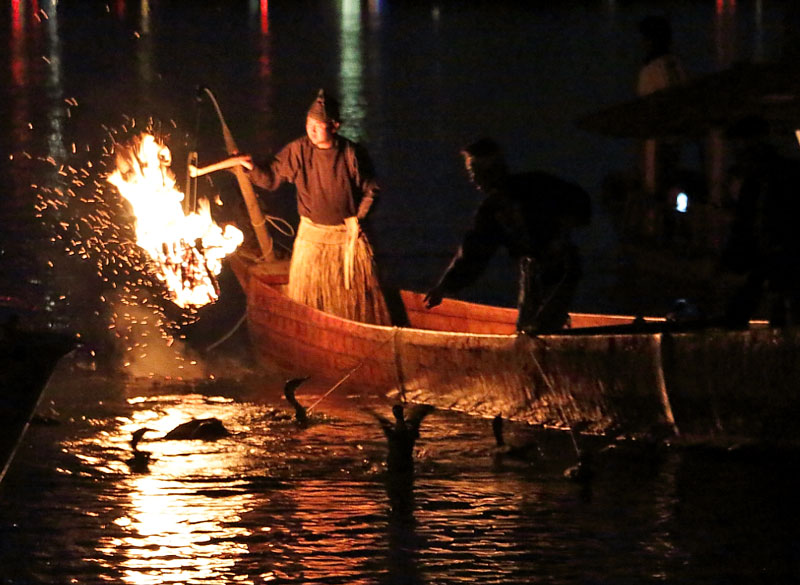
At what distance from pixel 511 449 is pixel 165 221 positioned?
11.3ft

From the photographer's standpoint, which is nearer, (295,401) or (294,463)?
(294,463)

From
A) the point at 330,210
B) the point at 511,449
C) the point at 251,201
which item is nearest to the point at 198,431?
the point at 511,449

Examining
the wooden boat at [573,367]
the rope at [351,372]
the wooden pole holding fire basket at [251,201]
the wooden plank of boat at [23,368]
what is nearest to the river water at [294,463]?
the rope at [351,372]

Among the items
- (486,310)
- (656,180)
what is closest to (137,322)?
(486,310)

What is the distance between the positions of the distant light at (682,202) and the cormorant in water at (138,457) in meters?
7.77

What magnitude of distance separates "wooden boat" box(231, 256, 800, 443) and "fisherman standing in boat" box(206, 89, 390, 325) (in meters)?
0.29

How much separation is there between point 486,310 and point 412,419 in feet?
5.66

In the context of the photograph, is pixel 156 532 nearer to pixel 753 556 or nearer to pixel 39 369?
pixel 39 369

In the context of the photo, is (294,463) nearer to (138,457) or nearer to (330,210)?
(138,457)

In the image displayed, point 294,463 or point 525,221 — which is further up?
point 525,221

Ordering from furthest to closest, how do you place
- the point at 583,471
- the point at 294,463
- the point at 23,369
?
the point at 294,463
the point at 583,471
the point at 23,369

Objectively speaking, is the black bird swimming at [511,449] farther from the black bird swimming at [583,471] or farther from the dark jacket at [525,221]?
the dark jacket at [525,221]

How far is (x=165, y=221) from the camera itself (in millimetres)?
11805

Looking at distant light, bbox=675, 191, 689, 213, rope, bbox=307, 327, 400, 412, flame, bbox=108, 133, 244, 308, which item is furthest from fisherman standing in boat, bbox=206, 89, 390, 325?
distant light, bbox=675, 191, 689, 213
